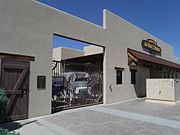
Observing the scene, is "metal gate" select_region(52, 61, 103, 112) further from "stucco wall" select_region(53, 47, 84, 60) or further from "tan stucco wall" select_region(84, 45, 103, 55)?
"stucco wall" select_region(53, 47, 84, 60)

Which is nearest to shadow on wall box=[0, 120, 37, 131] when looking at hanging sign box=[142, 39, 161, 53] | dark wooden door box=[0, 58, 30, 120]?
dark wooden door box=[0, 58, 30, 120]

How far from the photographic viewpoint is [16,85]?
7.76m

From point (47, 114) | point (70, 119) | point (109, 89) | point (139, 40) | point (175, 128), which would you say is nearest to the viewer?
point (175, 128)

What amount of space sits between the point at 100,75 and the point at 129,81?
3.29 m

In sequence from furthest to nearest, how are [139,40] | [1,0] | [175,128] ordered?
[139,40]
[1,0]
[175,128]

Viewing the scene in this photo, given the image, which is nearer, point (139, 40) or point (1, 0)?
point (1, 0)

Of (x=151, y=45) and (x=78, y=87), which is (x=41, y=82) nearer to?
(x=78, y=87)

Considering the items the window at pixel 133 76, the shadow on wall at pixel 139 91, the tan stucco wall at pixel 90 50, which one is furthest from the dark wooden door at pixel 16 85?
the tan stucco wall at pixel 90 50

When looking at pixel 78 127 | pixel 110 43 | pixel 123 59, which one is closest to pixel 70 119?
pixel 78 127

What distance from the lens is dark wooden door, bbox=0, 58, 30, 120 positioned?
24.6 ft

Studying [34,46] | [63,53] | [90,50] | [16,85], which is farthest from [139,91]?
[16,85]

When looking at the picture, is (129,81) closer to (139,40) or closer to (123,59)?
(123,59)

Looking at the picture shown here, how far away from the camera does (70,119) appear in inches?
320

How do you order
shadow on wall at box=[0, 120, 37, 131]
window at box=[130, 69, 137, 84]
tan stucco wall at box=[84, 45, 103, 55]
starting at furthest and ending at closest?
tan stucco wall at box=[84, 45, 103, 55] → window at box=[130, 69, 137, 84] → shadow on wall at box=[0, 120, 37, 131]
